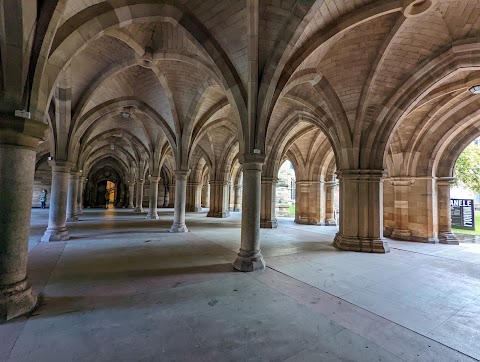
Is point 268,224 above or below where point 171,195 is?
below

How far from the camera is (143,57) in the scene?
643 cm

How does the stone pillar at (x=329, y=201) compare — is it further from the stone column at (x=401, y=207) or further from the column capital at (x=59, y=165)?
the column capital at (x=59, y=165)

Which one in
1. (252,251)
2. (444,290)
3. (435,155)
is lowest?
(444,290)

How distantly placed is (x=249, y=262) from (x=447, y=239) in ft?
31.2

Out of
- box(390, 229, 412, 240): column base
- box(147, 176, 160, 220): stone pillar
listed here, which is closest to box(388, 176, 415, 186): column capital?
box(390, 229, 412, 240): column base

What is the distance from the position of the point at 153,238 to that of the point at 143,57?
222 inches

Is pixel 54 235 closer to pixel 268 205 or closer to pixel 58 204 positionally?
pixel 58 204

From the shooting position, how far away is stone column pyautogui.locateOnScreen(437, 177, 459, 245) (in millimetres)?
9875

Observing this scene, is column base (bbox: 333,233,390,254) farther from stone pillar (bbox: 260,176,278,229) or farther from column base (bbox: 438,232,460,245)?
stone pillar (bbox: 260,176,278,229)

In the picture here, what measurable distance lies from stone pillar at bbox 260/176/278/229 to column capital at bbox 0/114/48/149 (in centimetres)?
1003

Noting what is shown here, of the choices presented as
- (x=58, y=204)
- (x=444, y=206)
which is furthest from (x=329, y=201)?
(x=58, y=204)

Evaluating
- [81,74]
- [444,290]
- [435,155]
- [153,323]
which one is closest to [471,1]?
[444,290]

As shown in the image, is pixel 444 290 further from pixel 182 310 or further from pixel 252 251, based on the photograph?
pixel 182 310

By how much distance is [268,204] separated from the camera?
490 inches
